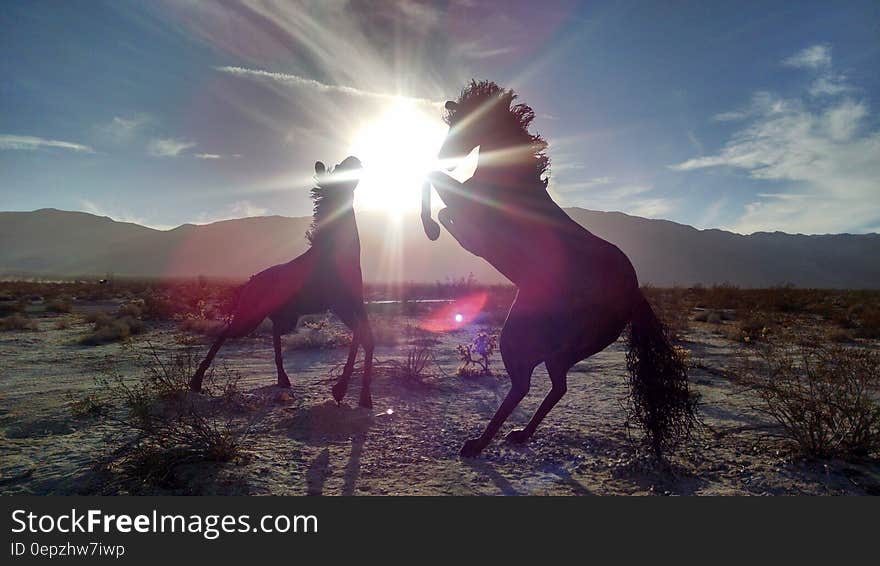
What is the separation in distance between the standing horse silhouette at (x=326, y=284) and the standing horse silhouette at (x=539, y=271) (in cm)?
203

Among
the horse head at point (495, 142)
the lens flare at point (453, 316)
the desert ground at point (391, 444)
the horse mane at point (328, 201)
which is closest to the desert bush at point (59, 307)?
the desert ground at point (391, 444)

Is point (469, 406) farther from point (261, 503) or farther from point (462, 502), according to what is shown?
point (261, 503)

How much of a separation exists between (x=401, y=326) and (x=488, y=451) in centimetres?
1494

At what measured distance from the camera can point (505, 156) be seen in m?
4.67

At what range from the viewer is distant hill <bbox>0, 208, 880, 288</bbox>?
128000 millimetres

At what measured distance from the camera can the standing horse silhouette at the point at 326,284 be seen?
6.39 meters

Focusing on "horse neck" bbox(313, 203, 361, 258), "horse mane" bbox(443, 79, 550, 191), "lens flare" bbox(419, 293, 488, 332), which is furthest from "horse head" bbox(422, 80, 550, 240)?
"lens flare" bbox(419, 293, 488, 332)

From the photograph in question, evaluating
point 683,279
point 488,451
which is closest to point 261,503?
point 488,451

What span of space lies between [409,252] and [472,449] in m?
135

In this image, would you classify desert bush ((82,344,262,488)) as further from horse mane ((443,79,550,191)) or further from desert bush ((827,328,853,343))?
desert bush ((827,328,853,343))

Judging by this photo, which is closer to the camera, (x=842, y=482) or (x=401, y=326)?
(x=842, y=482)

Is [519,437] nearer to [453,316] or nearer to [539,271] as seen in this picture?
[539,271]

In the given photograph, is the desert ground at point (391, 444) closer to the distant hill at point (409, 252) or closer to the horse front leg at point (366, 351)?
the horse front leg at point (366, 351)

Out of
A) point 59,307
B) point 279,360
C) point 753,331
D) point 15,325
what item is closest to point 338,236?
point 279,360
